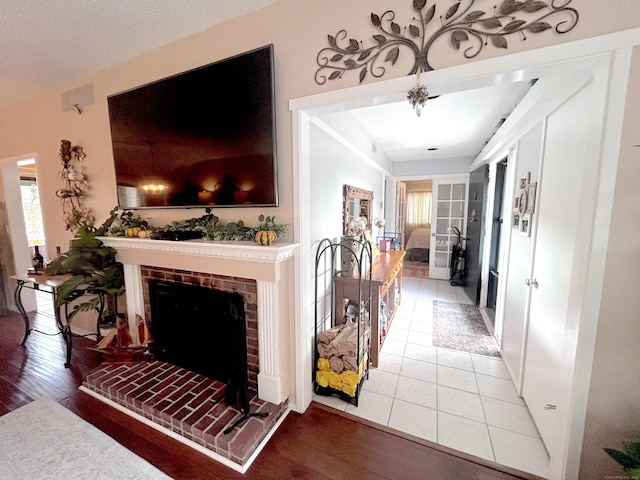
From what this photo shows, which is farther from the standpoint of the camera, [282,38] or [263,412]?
[263,412]

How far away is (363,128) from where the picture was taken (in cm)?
320

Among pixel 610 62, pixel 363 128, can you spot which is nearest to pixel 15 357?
pixel 363 128

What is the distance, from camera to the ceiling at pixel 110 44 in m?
1.51

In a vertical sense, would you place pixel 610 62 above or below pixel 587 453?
above

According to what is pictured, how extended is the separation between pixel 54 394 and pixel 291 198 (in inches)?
95.1

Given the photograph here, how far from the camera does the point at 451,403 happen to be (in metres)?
1.90

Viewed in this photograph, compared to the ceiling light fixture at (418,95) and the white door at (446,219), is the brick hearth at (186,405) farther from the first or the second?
the white door at (446,219)

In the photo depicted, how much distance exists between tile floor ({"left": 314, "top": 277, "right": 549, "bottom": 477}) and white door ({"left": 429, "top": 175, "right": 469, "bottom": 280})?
9.69 ft

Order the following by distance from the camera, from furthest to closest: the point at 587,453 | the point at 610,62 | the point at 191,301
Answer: the point at 191,301, the point at 587,453, the point at 610,62

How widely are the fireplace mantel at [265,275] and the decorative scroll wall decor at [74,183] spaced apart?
126 centimetres

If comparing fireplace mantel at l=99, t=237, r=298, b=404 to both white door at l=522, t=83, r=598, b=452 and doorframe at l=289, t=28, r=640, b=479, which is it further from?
white door at l=522, t=83, r=598, b=452

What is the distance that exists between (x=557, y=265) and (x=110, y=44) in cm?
331

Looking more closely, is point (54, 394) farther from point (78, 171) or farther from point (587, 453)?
point (587, 453)

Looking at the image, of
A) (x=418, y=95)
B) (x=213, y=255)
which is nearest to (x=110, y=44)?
(x=213, y=255)
